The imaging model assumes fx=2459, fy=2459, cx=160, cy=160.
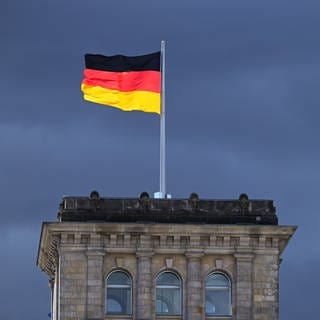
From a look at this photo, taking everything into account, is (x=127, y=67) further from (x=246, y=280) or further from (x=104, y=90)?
(x=246, y=280)

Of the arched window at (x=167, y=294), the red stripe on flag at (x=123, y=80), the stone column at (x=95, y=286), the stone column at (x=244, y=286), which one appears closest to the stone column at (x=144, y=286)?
the arched window at (x=167, y=294)

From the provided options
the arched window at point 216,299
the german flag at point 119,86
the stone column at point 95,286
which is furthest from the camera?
the german flag at point 119,86

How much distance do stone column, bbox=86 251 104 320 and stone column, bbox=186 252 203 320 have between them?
458cm

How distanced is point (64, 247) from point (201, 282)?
24.6 ft

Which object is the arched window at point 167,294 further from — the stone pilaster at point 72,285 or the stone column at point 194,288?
the stone pilaster at point 72,285

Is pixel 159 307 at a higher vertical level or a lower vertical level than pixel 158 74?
lower

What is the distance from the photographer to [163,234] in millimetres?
129750

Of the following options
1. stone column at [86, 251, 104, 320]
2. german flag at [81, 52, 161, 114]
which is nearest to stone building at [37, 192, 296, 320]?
stone column at [86, 251, 104, 320]

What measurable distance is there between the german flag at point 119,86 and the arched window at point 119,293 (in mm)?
9760

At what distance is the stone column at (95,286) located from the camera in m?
129

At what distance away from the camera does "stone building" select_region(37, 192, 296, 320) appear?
129375mm

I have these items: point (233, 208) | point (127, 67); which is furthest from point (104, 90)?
point (233, 208)

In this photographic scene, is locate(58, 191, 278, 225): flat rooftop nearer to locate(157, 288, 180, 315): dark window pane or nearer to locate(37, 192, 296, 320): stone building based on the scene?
locate(37, 192, 296, 320): stone building

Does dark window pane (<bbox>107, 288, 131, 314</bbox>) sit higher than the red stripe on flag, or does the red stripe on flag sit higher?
the red stripe on flag
